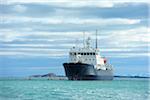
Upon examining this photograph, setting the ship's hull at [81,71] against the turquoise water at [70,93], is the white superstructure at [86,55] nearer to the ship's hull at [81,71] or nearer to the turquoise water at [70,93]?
the ship's hull at [81,71]

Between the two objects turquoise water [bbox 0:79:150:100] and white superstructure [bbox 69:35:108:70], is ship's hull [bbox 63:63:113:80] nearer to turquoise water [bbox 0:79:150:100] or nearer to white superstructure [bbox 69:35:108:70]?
white superstructure [bbox 69:35:108:70]

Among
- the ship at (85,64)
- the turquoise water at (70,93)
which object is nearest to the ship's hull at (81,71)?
the ship at (85,64)

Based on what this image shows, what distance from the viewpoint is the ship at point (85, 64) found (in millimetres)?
45312

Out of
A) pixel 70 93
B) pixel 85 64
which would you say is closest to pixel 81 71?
pixel 85 64

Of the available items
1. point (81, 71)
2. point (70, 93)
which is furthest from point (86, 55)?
point (70, 93)

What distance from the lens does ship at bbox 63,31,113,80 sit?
4531cm

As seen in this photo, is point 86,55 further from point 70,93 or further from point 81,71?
point 70,93

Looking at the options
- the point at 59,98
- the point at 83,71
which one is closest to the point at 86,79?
the point at 83,71

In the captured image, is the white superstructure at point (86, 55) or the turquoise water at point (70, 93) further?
the white superstructure at point (86, 55)

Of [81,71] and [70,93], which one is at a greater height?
[70,93]

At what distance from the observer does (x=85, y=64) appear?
4475cm

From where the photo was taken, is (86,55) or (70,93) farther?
(86,55)

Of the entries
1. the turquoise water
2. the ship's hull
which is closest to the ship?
the ship's hull

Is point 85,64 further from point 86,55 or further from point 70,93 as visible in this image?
point 70,93
